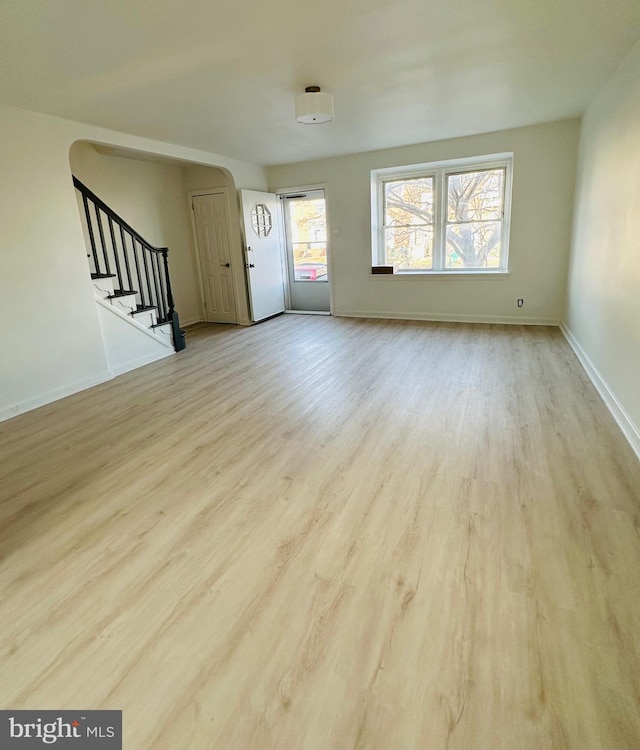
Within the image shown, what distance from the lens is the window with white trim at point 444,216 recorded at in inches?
226

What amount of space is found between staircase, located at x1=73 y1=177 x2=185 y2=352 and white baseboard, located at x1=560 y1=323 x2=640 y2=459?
458cm

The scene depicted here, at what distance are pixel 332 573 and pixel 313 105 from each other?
3.32 metres

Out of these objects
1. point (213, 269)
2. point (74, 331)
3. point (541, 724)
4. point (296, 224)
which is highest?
point (296, 224)

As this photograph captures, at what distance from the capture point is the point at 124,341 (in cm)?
468

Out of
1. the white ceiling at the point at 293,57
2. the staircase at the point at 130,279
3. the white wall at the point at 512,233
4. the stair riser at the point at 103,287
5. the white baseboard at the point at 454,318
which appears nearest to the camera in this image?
the white ceiling at the point at 293,57

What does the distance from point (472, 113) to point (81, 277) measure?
14.3ft

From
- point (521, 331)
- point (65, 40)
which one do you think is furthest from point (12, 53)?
point (521, 331)

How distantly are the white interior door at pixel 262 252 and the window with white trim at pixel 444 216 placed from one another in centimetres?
170

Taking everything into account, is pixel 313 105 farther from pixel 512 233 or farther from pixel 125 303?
pixel 512 233

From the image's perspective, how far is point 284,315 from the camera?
24.1 ft

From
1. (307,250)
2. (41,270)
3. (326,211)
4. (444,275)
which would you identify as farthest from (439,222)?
(41,270)

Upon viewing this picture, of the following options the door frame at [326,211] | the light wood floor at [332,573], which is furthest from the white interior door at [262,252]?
the light wood floor at [332,573]

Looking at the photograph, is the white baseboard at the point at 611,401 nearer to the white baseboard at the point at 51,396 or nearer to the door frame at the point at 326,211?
the door frame at the point at 326,211

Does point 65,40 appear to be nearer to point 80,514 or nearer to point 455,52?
point 455,52
